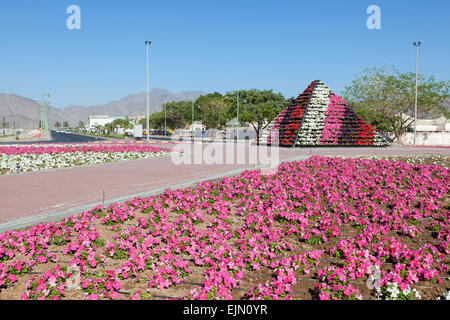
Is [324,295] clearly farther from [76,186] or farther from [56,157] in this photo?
[56,157]

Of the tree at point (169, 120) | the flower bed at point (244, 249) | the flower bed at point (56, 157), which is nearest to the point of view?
the flower bed at point (244, 249)

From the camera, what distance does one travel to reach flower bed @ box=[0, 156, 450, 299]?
3.58 metres

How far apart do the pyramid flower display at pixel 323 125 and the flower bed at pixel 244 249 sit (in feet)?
65.2

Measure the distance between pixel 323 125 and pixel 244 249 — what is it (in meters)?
24.7

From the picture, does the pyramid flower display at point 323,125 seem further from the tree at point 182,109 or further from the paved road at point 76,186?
the tree at point 182,109

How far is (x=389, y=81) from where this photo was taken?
38812 mm

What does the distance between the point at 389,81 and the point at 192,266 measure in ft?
135

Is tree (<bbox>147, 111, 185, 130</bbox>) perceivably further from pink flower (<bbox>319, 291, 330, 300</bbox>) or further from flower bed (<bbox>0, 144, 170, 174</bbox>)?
pink flower (<bbox>319, 291, 330, 300</bbox>)

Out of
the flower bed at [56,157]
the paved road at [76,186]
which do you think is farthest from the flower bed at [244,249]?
the flower bed at [56,157]

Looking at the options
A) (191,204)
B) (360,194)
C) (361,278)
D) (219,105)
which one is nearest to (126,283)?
(361,278)

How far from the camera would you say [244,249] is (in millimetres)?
4594

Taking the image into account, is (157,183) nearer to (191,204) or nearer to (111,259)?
(191,204)

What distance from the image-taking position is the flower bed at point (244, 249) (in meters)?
3.58

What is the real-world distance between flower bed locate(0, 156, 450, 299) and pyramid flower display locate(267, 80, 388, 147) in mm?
19867
